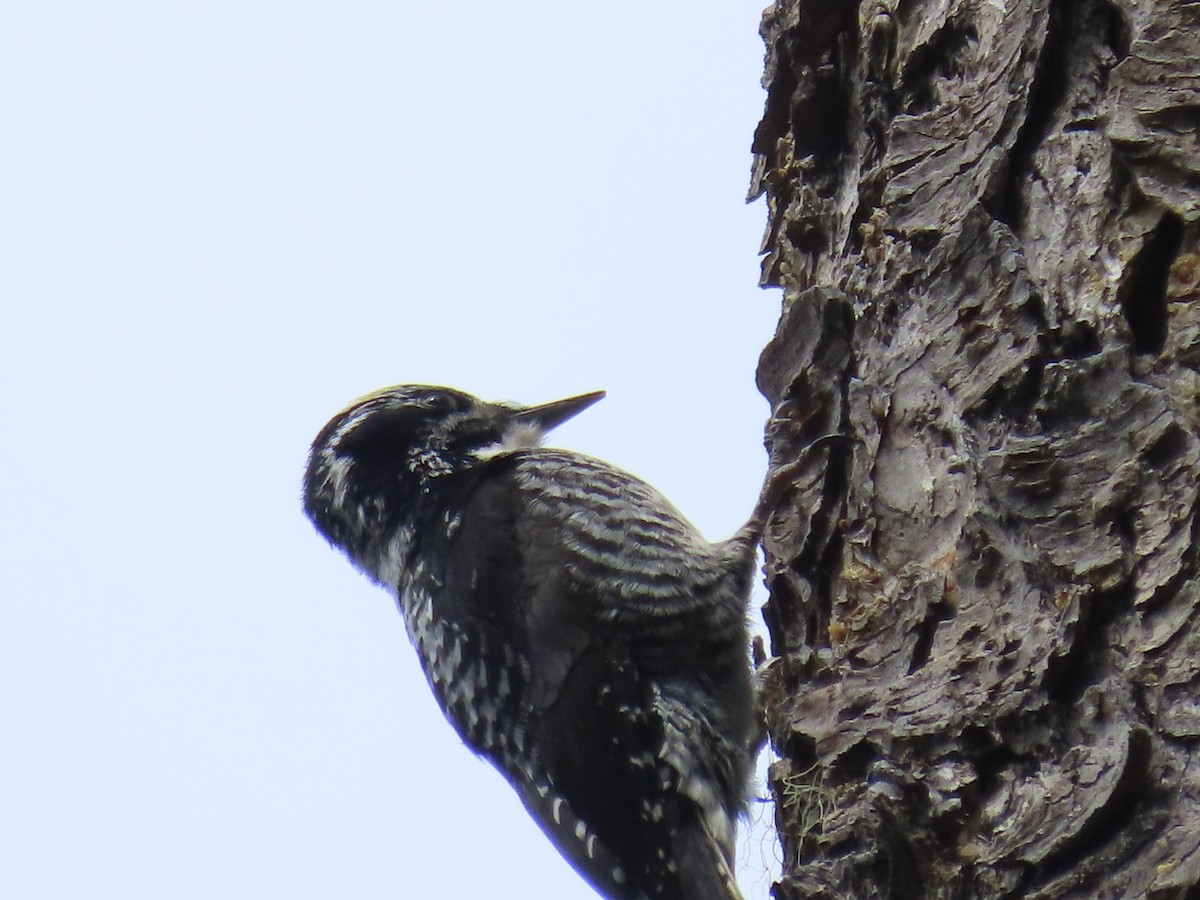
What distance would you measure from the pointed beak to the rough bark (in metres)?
1.76

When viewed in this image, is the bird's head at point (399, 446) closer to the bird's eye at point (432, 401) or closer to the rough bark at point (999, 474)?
the bird's eye at point (432, 401)

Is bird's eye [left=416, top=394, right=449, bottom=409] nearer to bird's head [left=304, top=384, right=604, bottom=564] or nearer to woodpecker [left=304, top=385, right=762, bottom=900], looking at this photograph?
bird's head [left=304, top=384, right=604, bottom=564]

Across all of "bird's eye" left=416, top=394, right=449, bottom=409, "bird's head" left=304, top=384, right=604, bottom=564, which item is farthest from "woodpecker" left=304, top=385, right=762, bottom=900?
"bird's eye" left=416, top=394, right=449, bottom=409

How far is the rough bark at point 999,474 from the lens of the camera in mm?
1935

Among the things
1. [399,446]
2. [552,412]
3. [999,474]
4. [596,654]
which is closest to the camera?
[999,474]

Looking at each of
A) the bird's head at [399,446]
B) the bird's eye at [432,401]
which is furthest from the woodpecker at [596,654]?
the bird's eye at [432,401]

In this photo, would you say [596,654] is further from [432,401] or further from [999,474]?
[999,474]

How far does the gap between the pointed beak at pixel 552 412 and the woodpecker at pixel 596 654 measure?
0.33 metres

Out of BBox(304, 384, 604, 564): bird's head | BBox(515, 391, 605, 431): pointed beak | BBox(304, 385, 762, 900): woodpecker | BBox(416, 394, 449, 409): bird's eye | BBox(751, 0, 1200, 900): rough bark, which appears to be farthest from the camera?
BBox(515, 391, 605, 431): pointed beak

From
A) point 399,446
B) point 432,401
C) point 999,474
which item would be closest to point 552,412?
point 432,401

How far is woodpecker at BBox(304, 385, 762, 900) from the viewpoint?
3846 mm

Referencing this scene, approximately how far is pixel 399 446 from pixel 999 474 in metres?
2.83

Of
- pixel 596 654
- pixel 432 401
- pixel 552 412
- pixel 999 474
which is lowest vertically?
pixel 999 474

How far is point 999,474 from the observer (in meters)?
2.18
